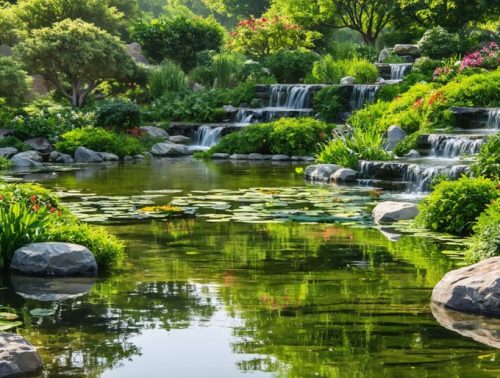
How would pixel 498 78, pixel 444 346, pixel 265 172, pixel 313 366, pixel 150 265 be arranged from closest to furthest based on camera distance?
pixel 313 366, pixel 444 346, pixel 150 265, pixel 265 172, pixel 498 78

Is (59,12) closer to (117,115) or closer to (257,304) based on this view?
(117,115)

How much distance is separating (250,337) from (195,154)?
64.0 feet

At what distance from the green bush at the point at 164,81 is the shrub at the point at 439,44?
877 centimetres

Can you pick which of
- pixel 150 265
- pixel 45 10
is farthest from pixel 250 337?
pixel 45 10

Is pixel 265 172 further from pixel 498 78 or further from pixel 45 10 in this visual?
pixel 45 10

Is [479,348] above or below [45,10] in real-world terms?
below

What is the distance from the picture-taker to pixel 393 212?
12.4 metres

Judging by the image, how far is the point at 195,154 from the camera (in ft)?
85.1

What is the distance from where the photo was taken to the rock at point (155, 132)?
28.8m

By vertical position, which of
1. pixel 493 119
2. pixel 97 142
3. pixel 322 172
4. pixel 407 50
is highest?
pixel 407 50

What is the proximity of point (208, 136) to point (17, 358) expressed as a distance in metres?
23.1

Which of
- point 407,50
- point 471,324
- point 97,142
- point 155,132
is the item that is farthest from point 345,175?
point 407,50

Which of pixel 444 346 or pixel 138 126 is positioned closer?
pixel 444 346

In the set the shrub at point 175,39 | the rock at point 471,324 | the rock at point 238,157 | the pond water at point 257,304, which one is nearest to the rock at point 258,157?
the rock at point 238,157
